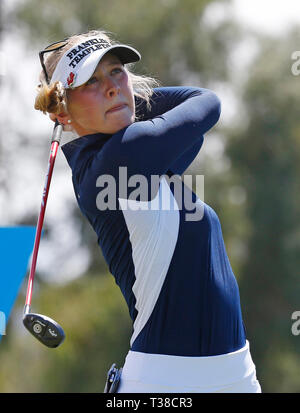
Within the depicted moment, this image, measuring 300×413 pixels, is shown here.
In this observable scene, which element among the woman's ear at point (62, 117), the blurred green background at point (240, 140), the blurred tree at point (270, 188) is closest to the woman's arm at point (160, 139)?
the woman's ear at point (62, 117)

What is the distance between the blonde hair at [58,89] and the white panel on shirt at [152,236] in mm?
348

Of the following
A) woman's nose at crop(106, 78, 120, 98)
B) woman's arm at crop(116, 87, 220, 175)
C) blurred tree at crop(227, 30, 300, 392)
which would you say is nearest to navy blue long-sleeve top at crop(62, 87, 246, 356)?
woman's arm at crop(116, 87, 220, 175)

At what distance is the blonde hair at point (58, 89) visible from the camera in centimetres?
241

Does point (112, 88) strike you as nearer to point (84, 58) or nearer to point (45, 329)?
point (84, 58)

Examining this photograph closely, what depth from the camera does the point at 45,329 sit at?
7.84 ft

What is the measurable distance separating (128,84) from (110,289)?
9.26 meters

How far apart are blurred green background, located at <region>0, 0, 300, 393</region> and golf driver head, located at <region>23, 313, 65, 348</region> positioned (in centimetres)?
940

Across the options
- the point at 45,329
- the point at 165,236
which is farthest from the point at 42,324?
the point at 165,236

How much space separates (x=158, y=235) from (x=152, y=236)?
0.02 meters

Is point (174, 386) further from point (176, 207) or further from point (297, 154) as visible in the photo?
point (297, 154)

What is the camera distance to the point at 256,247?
1337 centimetres

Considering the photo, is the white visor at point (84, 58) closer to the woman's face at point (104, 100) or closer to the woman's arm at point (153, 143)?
the woman's face at point (104, 100)

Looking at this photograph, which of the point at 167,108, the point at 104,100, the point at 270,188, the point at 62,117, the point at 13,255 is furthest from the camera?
the point at 270,188

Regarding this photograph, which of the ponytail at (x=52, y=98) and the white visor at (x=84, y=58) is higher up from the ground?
the white visor at (x=84, y=58)
